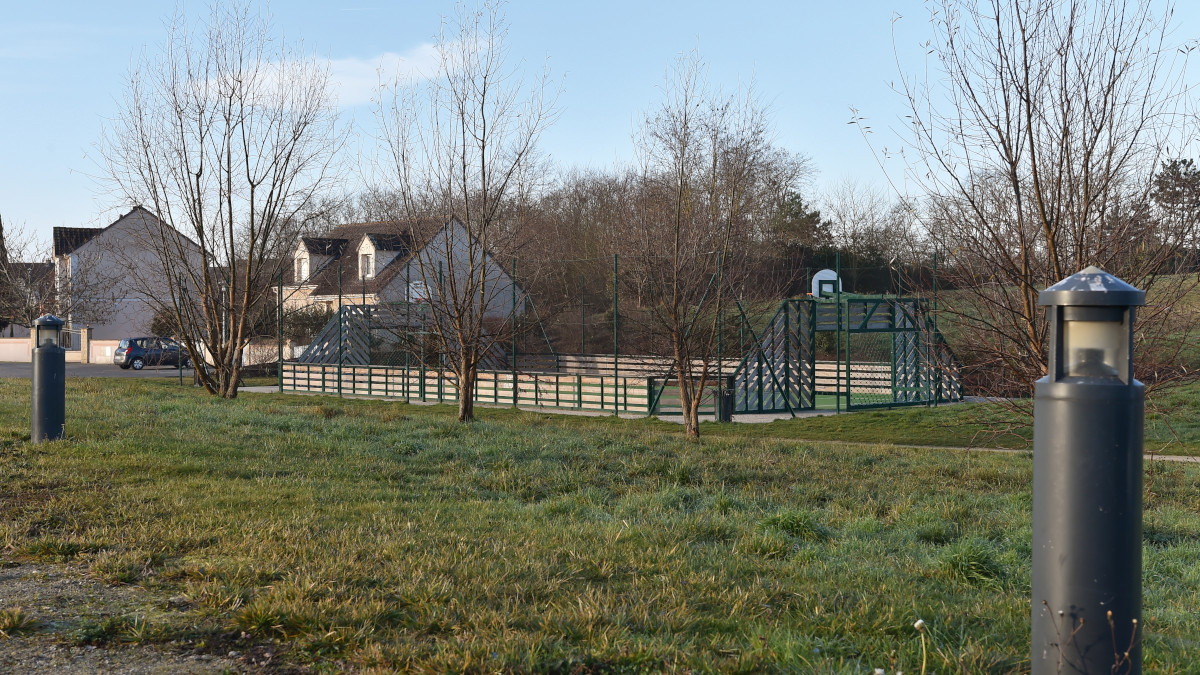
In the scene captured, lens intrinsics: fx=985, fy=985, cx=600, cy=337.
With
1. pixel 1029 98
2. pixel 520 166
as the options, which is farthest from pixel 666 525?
pixel 520 166

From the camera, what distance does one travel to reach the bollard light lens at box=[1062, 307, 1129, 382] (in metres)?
2.41

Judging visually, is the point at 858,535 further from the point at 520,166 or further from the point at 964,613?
the point at 520,166

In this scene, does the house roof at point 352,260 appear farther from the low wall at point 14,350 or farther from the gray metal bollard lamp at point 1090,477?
the gray metal bollard lamp at point 1090,477

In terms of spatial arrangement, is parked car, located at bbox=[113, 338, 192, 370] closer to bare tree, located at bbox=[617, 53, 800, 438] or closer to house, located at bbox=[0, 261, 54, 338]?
house, located at bbox=[0, 261, 54, 338]

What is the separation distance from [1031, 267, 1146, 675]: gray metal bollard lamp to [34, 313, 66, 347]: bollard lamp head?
8.86m

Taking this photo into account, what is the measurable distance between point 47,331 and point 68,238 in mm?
52104

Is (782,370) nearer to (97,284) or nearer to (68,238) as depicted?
(97,284)

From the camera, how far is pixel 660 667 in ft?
10.5

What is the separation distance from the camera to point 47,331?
9031 mm

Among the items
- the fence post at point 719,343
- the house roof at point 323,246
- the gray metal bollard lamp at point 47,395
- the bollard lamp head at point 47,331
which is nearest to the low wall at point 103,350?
the house roof at point 323,246

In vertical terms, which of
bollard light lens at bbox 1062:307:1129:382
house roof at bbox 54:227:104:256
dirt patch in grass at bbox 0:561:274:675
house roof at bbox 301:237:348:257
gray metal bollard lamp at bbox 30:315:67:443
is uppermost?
house roof at bbox 54:227:104:256

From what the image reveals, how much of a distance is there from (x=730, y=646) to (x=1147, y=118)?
546cm

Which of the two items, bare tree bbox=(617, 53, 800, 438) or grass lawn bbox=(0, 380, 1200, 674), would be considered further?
bare tree bbox=(617, 53, 800, 438)

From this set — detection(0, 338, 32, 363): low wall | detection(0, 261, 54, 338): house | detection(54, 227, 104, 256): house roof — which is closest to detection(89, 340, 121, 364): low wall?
detection(0, 338, 32, 363): low wall
